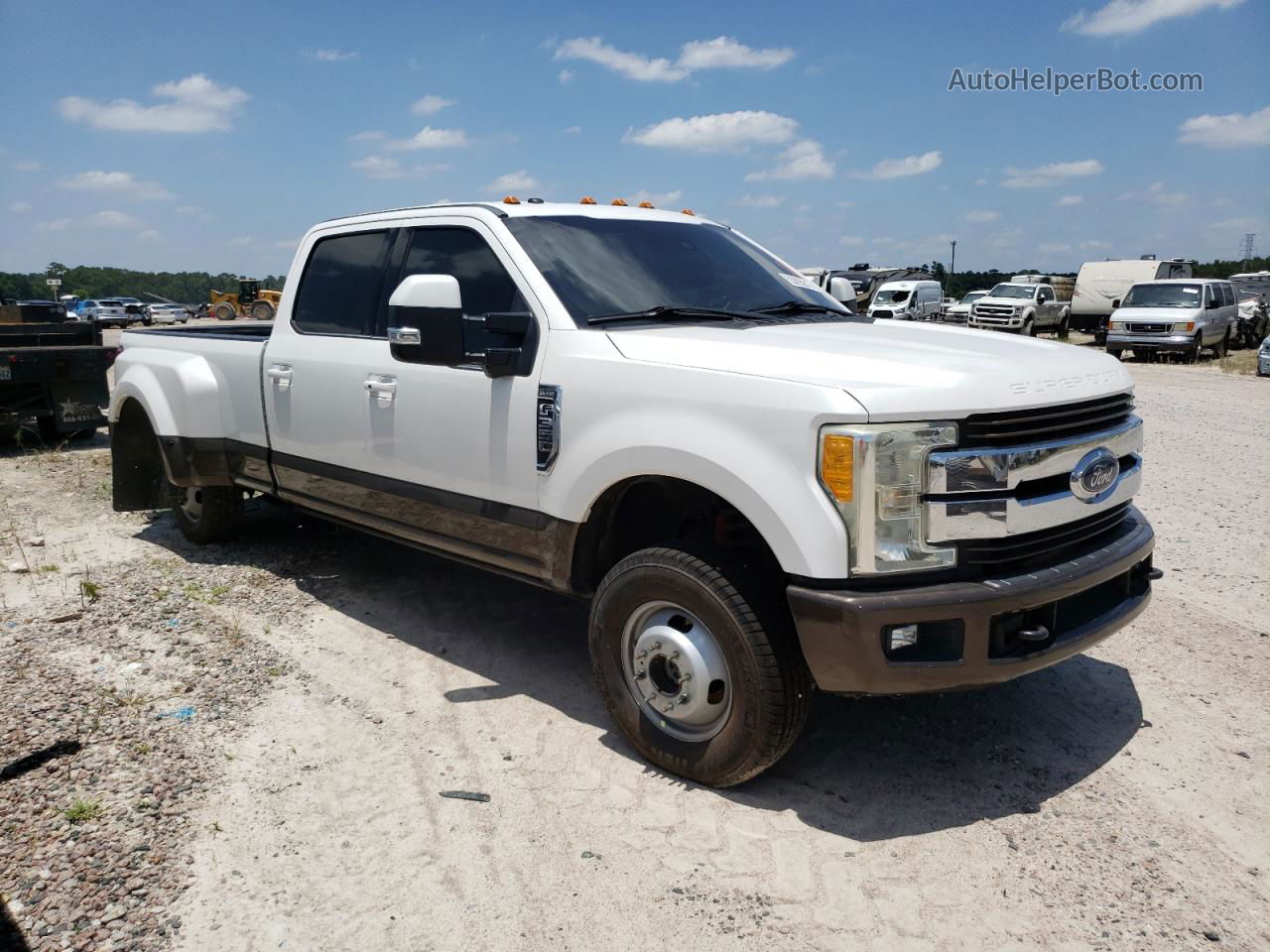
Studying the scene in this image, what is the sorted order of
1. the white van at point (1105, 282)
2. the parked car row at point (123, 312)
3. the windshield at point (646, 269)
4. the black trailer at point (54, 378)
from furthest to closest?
1. the parked car row at point (123, 312)
2. the white van at point (1105, 282)
3. the black trailer at point (54, 378)
4. the windshield at point (646, 269)

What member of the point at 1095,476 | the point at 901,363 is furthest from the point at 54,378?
the point at 1095,476

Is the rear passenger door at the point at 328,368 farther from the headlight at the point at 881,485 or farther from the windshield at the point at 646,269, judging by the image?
the headlight at the point at 881,485

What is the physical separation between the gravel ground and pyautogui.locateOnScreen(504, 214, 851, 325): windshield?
1738 millimetres

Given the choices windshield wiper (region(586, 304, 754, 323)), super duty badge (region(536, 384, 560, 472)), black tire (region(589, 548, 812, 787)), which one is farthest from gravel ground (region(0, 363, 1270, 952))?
windshield wiper (region(586, 304, 754, 323))

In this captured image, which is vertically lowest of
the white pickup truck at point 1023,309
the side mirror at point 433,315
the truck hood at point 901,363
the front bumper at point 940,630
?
the front bumper at point 940,630

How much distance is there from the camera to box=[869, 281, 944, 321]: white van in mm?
30953


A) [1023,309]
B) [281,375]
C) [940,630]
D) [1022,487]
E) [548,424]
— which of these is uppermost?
[1023,309]

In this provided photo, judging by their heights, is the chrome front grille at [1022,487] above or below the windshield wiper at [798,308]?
below

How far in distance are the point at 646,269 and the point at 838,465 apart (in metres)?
1.62

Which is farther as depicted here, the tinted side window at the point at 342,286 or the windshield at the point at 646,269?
the tinted side window at the point at 342,286

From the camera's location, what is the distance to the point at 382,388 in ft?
14.1

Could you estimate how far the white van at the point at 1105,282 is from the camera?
28.3m

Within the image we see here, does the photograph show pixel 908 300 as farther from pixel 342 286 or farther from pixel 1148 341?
pixel 342 286

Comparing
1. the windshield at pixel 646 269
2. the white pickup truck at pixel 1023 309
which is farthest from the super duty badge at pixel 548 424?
the white pickup truck at pixel 1023 309
